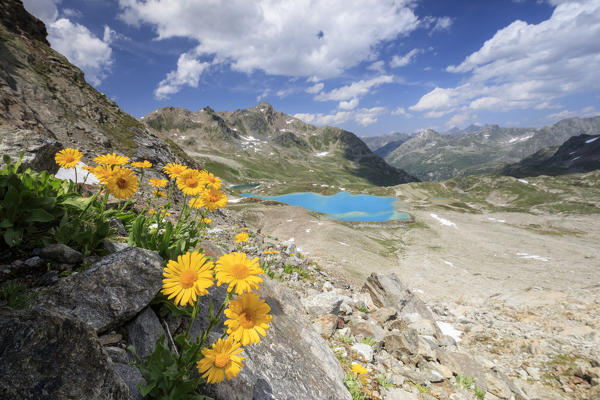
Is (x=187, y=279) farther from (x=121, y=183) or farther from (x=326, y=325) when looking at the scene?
(x=326, y=325)

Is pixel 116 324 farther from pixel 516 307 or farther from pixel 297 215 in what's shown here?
pixel 297 215

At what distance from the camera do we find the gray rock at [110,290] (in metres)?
2.80

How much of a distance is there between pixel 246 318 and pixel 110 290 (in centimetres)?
180

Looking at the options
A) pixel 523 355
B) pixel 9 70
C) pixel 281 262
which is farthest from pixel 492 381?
pixel 9 70

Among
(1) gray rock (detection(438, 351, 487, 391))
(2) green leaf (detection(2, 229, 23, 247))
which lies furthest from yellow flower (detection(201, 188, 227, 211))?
(1) gray rock (detection(438, 351, 487, 391))

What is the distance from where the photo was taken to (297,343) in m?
5.14

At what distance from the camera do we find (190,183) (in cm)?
413

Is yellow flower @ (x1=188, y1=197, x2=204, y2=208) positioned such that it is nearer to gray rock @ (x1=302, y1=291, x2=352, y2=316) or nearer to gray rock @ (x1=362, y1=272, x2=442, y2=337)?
gray rock @ (x1=302, y1=291, x2=352, y2=316)

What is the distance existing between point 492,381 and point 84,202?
12062mm

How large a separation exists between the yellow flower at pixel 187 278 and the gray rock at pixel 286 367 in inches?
49.1

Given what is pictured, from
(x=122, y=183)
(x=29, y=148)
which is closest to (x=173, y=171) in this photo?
(x=122, y=183)

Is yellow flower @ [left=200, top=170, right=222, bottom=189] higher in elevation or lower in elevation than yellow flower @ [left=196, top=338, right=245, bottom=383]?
higher

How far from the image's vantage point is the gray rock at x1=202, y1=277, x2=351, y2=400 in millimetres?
3217

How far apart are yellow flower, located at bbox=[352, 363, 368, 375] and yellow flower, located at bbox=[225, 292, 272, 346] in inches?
158
